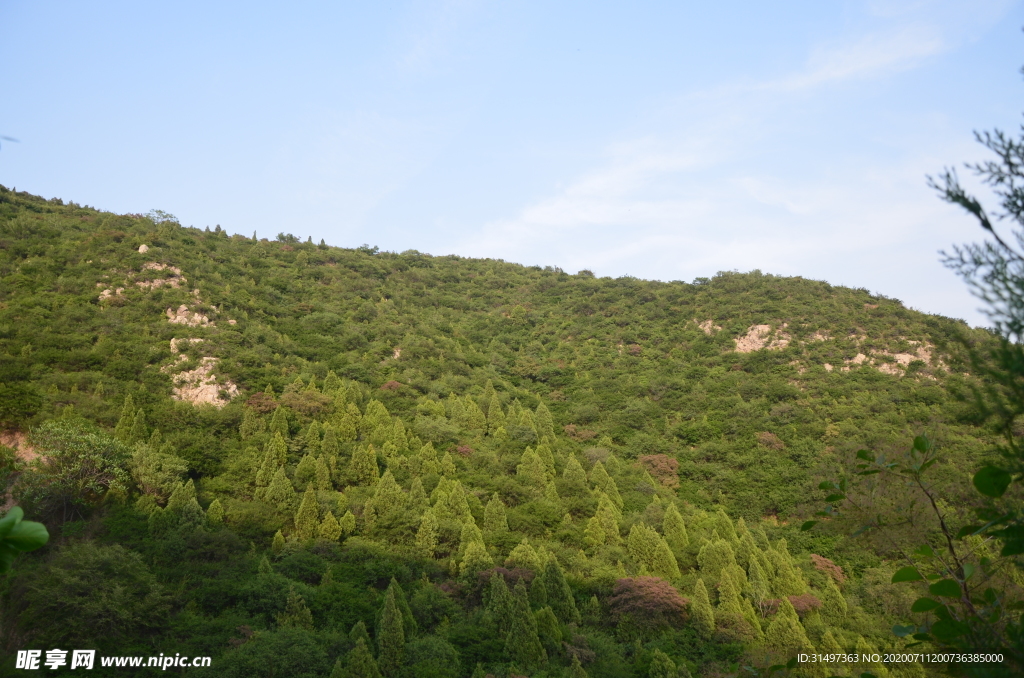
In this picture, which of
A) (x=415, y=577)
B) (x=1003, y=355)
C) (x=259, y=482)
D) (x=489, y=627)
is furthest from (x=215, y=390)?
(x=1003, y=355)

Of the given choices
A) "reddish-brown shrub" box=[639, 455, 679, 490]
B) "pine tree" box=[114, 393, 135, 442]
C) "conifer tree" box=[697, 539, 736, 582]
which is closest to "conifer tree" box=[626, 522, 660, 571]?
"conifer tree" box=[697, 539, 736, 582]

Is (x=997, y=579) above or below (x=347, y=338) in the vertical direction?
below

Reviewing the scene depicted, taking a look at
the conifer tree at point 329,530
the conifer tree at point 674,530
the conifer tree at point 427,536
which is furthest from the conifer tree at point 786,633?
the conifer tree at point 329,530

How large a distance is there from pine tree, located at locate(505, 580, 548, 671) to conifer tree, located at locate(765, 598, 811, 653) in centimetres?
724

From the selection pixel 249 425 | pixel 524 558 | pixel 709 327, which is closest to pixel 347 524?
pixel 524 558

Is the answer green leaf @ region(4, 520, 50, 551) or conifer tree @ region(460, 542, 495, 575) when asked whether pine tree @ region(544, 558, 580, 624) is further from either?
green leaf @ region(4, 520, 50, 551)

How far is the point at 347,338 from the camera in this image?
4216 cm

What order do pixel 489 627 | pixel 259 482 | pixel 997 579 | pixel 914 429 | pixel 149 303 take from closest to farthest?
pixel 997 579 → pixel 489 627 → pixel 259 482 → pixel 914 429 → pixel 149 303

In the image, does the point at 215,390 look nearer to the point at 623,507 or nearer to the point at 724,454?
the point at 623,507

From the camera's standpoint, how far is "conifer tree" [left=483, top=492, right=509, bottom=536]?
85.8ft

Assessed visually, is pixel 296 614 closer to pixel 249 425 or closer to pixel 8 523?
pixel 249 425

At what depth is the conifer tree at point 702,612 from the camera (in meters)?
21.4

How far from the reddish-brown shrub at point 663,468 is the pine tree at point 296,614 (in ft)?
67.3

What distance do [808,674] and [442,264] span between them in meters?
58.7
